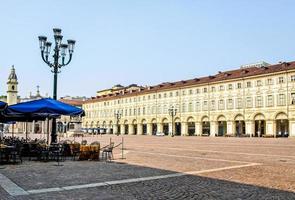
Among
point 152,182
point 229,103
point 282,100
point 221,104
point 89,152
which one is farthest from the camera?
point 221,104

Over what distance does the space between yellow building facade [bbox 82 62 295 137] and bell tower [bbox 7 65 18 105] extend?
28669 mm

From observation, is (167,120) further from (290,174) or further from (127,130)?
(290,174)

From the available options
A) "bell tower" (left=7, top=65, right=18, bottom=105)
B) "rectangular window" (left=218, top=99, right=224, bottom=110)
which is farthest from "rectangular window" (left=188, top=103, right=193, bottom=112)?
"bell tower" (left=7, top=65, right=18, bottom=105)

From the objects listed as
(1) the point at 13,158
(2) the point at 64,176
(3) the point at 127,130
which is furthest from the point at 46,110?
(3) the point at 127,130

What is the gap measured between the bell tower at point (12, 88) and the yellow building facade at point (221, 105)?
1129 inches

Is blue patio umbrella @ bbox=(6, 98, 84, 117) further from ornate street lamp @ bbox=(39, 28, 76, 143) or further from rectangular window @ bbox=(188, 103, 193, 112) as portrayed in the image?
rectangular window @ bbox=(188, 103, 193, 112)

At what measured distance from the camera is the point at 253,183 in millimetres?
9766

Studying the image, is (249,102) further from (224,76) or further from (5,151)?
(5,151)

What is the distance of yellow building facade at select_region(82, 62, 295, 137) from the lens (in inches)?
2566

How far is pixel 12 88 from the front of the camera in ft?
305

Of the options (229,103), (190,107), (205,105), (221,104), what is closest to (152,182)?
(229,103)

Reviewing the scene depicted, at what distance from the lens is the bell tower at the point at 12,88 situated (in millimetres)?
90688

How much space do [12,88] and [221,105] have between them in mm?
52229

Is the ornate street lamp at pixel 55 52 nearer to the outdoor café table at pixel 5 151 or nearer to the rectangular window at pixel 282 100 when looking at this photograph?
the outdoor café table at pixel 5 151
